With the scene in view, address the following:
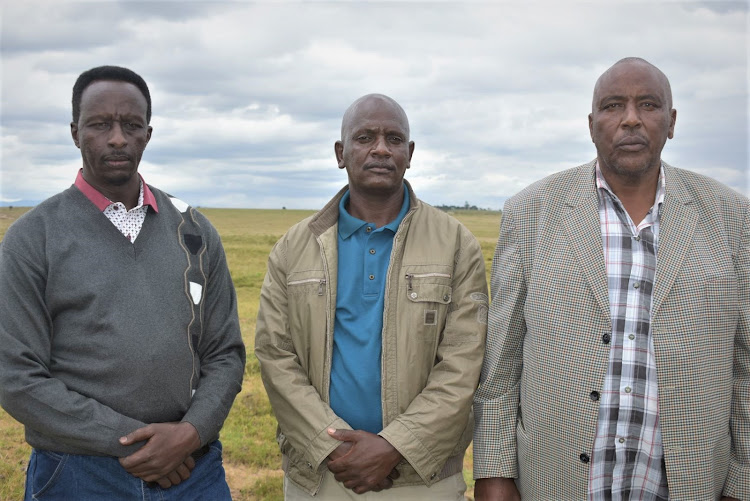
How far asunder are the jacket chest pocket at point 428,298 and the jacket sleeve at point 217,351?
1090 millimetres

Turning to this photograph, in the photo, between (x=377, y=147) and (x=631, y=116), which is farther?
(x=377, y=147)

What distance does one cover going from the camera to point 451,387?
12.1 feet

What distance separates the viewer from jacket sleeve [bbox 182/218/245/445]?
3.68 meters

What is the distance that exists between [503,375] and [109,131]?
2549 millimetres

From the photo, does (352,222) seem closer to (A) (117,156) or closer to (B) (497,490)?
(A) (117,156)

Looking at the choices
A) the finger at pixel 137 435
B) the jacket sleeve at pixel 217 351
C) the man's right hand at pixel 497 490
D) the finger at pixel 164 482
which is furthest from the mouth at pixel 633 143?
the finger at pixel 164 482

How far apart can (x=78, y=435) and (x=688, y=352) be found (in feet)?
10.1

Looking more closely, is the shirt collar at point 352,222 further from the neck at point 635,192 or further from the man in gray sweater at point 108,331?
the neck at point 635,192

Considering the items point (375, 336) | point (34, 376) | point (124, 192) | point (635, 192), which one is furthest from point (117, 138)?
point (635, 192)

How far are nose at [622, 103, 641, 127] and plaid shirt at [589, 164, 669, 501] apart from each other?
2.23 ft

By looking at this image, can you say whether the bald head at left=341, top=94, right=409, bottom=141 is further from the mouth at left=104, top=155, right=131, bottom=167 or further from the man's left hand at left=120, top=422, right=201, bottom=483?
the man's left hand at left=120, top=422, right=201, bottom=483

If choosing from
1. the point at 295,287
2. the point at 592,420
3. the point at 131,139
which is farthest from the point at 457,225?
the point at 131,139

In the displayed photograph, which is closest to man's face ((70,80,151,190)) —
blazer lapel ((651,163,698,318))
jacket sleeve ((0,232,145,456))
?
jacket sleeve ((0,232,145,456))

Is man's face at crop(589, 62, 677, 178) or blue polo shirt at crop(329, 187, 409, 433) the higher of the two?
man's face at crop(589, 62, 677, 178)
